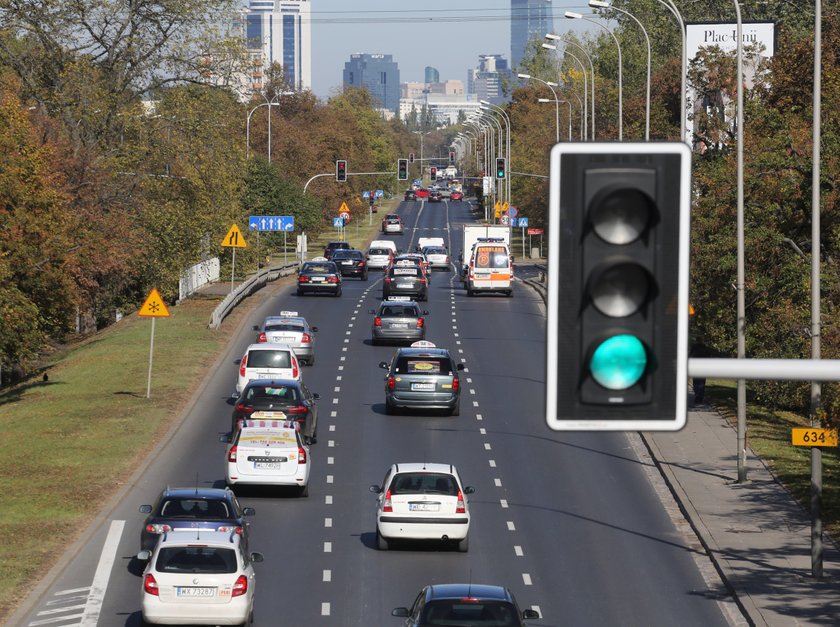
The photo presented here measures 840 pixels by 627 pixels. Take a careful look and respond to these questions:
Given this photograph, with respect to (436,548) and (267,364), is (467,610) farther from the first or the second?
(267,364)

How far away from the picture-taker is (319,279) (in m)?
65.8

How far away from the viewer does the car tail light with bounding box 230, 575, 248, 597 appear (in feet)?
64.6

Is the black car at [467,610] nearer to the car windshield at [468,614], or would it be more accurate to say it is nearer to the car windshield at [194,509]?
the car windshield at [468,614]

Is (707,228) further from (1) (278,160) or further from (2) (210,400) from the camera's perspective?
(1) (278,160)

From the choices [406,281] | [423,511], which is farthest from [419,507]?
[406,281]

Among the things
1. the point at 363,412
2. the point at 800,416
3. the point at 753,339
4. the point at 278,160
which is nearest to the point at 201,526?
the point at 363,412

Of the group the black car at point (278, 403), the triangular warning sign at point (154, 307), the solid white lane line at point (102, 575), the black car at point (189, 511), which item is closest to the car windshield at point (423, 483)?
the black car at point (189, 511)

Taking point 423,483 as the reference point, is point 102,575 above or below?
below

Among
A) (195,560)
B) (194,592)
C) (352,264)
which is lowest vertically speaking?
(194,592)

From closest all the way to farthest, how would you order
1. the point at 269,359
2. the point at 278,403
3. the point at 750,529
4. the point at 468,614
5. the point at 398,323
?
the point at 468,614 < the point at 750,529 < the point at 278,403 < the point at 269,359 < the point at 398,323

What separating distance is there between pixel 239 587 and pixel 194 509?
12.8ft

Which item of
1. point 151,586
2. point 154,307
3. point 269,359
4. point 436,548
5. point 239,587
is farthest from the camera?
point 154,307

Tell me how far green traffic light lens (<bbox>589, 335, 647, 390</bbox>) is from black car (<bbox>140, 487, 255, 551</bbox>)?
57.7ft

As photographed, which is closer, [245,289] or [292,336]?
[292,336]
